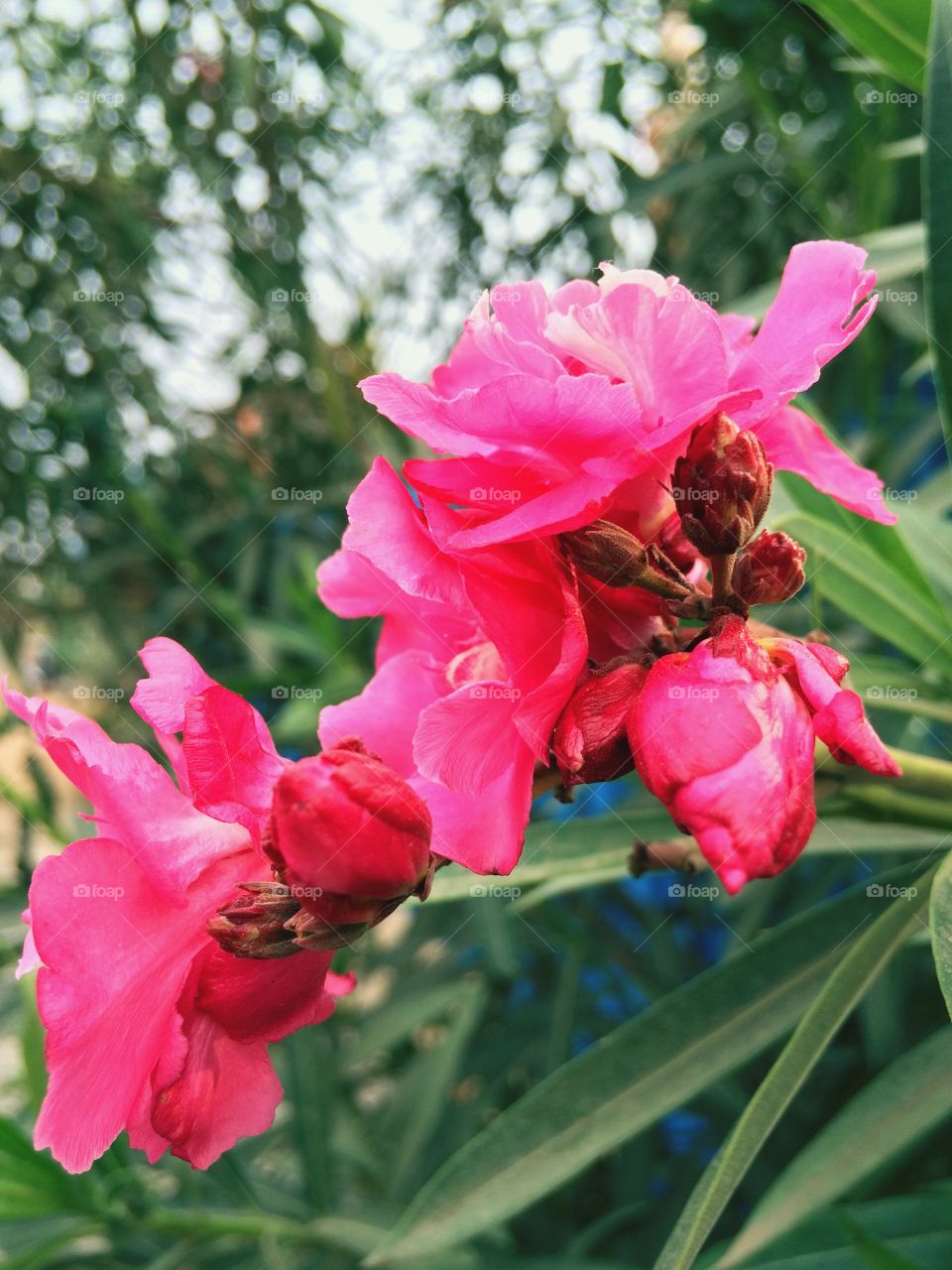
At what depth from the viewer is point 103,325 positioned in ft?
6.50

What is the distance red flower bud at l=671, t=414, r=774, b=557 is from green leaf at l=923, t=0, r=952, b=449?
0.71 feet

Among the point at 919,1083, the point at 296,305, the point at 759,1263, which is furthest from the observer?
the point at 296,305

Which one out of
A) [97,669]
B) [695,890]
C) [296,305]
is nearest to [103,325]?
[296,305]

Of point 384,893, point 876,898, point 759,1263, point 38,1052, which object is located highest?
point 384,893

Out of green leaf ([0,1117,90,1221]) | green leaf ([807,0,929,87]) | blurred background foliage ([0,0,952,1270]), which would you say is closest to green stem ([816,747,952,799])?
blurred background foliage ([0,0,952,1270])

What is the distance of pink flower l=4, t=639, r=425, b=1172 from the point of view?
401 millimetres

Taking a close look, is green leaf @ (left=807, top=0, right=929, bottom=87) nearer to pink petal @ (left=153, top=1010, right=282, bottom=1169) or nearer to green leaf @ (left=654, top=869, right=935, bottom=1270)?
green leaf @ (left=654, top=869, right=935, bottom=1270)

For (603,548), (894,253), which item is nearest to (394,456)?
(894,253)

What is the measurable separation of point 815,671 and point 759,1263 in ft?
1.90

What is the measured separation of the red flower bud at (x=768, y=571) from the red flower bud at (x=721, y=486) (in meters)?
0.01

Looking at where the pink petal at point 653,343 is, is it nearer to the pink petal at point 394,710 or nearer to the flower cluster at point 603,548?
the flower cluster at point 603,548

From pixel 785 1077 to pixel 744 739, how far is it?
24cm

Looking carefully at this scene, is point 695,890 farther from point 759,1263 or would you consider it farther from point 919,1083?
point 759,1263

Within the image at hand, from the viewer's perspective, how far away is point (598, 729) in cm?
41
